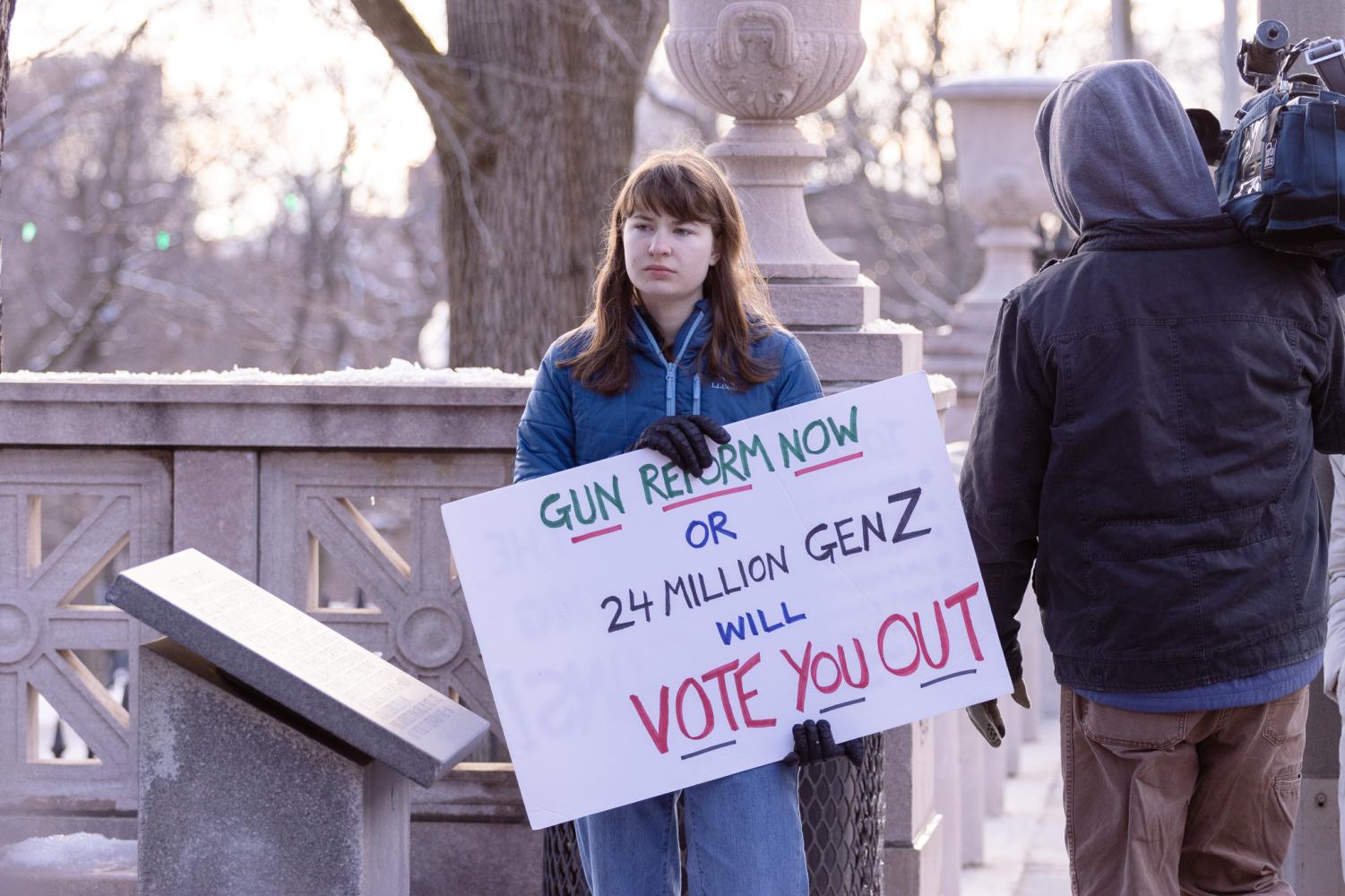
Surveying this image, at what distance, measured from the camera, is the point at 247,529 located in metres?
4.79

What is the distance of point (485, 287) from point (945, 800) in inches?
165

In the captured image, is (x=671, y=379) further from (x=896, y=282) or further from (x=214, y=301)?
(x=896, y=282)

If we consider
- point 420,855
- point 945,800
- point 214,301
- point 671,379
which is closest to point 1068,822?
point 671,379

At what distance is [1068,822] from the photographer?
3482mm

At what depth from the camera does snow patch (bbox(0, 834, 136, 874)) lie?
4711 millimetres

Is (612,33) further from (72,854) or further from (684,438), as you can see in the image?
(684,438)

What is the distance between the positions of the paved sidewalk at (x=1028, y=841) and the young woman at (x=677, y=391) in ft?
9.14

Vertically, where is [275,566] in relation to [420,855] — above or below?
above

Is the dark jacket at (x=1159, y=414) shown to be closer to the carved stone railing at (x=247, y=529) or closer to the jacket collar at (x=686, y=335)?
the jacket collar at (x=686, y=335)

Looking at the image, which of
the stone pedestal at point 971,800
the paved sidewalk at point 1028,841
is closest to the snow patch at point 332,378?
the paved sidewalk at point 1028,841

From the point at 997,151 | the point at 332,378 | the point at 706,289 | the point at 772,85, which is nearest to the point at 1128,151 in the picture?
the point at 706,289

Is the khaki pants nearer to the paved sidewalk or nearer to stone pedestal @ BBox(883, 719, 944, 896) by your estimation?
stone pedestal @ BBox(883, 719, 944, 896)

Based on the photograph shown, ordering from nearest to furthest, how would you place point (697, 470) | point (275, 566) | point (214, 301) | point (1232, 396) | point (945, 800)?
point (1232, 396) < point (697, 470) < point (275, 566) < point (945, 800) < point (214, 301)

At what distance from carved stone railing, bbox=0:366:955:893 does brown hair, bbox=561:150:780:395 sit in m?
1.10
